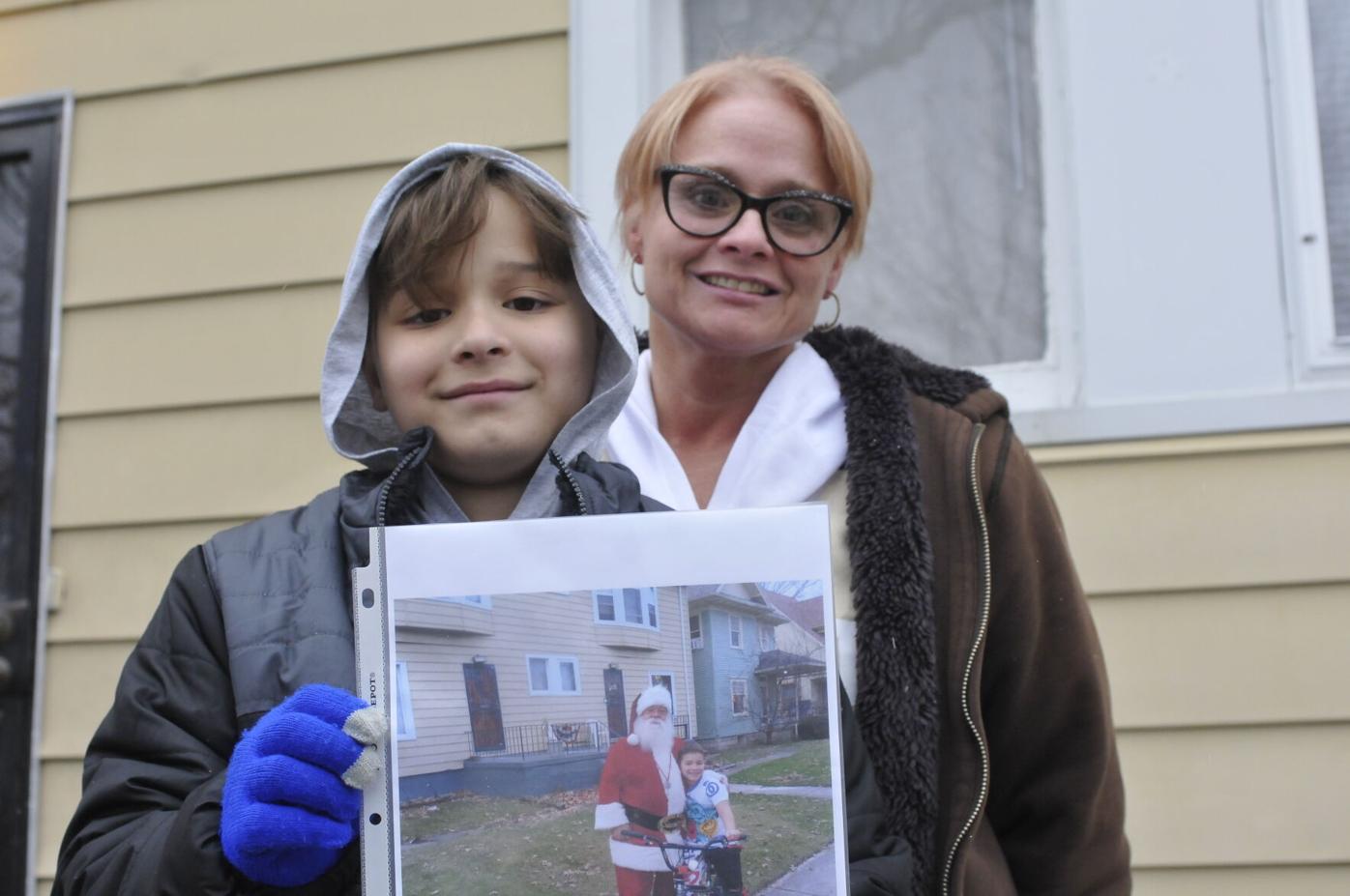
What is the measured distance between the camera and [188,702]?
1.13m

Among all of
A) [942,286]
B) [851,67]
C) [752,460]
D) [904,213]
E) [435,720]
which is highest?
[851,67]

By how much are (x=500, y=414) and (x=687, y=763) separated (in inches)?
15.9

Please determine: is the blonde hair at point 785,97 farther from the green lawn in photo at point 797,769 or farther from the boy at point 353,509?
the green lawn in photo at point 797,769

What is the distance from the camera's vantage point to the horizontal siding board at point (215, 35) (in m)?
2.67

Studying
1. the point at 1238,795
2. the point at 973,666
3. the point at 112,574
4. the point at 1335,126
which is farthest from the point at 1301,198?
the point at 112,574

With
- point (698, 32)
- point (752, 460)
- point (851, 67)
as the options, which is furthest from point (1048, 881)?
point (698, 32)

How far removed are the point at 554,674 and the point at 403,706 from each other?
0.41 feet

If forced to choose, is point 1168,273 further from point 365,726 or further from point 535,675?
point 365,726

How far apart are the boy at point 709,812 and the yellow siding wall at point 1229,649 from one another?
57.9 inches

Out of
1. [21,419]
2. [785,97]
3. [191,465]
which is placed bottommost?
[191,465]

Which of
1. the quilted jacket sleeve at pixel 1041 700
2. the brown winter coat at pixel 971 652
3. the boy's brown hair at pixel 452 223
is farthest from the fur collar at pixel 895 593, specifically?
the boy's brown hair at pixel 452 223

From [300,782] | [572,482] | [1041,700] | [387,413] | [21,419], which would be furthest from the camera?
[21,419]

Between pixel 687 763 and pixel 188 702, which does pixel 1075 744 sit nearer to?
pixel 687 763

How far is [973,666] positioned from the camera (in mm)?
1480
